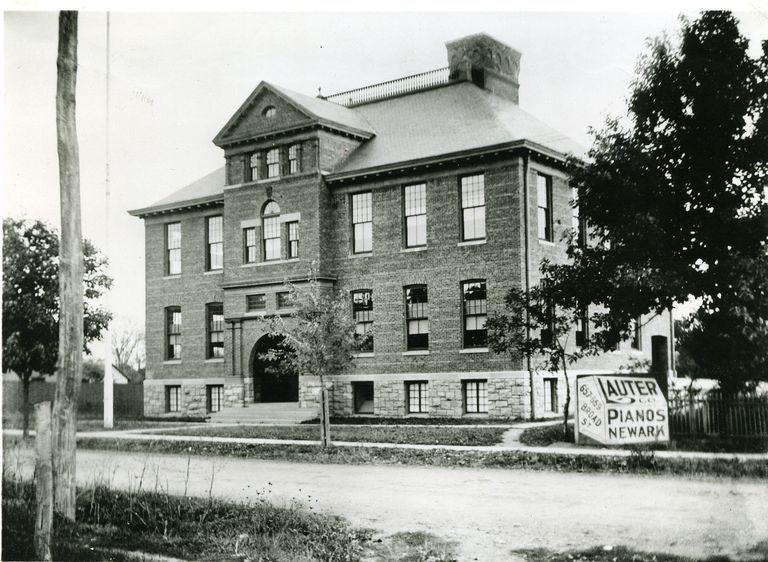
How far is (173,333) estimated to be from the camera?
26516 mm

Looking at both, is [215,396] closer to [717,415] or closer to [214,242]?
[214,242]

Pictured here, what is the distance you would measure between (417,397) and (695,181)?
1494 cm

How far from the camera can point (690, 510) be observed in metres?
10.7

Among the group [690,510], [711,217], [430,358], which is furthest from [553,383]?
[690,510]

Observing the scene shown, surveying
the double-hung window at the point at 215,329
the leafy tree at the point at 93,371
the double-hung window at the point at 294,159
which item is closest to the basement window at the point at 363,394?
the double-hung window at the point at 215,329

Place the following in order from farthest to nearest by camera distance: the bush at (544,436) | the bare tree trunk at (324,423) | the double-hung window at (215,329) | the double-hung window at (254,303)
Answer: the double-hung window at (215,329), the double-hung window at (254,303), the bare tree trunk at (324,423), the bush at (544,436)

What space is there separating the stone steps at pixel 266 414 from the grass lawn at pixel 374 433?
150 cm

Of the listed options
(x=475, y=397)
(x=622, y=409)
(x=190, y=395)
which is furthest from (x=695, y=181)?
(x=190, y=395)

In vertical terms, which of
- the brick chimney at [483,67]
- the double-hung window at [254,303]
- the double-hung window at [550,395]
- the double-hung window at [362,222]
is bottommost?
the double-hung window at [550,395]

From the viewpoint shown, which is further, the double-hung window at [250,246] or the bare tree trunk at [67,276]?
the double-hung window at [250,246]

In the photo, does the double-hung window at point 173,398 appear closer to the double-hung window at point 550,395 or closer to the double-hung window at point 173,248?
the double-hung window at point 173,248

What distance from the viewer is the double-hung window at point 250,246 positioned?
83.1ft

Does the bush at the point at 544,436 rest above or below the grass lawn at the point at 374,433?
above

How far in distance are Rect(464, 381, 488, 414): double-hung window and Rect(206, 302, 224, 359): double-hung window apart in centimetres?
837
